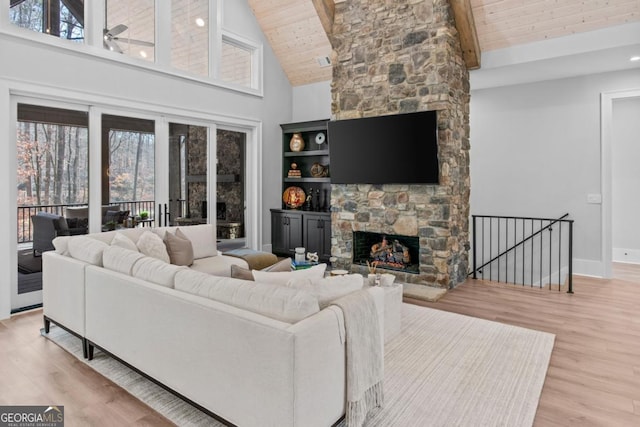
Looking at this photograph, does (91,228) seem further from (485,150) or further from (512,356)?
(485,150)

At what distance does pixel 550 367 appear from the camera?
9.46ft

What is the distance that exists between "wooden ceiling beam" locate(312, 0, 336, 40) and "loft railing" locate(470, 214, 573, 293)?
359 cm

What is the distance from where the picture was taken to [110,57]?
471 centimetres

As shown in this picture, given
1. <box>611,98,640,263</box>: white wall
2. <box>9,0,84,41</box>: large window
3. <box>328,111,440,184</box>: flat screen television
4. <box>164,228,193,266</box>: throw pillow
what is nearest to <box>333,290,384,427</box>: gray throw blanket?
<box>164,228,193,266</box>: throw pillow

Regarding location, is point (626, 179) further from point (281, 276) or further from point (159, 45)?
point (159, 45)

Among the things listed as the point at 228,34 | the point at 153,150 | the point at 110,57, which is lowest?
the point at 153,150

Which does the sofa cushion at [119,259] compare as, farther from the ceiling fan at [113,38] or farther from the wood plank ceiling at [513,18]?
the wood plank ceiling at [513,18]

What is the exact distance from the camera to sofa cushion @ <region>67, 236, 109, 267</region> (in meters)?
2.95

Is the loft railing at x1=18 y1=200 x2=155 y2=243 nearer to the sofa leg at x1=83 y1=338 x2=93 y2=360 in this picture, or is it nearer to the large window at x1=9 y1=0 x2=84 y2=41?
the large window at x1=9 y1=0 x2=84 y2=41

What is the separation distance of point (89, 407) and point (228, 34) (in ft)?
18.4

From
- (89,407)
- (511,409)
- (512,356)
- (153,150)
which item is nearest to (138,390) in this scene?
(89,407)

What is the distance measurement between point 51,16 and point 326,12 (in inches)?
134

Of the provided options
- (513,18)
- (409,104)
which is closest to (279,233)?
(409,104)

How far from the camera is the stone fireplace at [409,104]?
493 centimetres
